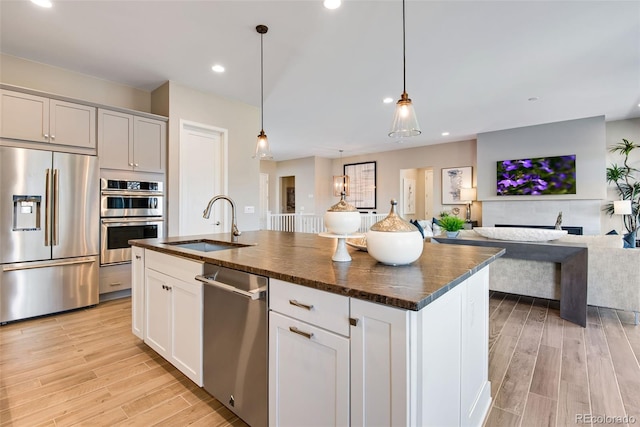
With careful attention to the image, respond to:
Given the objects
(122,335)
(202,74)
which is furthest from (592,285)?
(202,74)

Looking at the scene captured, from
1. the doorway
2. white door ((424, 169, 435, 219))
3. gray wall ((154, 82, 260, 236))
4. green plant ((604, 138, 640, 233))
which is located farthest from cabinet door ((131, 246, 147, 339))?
the doorway

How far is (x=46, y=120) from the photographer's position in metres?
3.05

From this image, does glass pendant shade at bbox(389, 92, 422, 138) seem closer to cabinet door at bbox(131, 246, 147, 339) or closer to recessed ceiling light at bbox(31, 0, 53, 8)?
cabinet door at bbox(131, 246, 147, 339)

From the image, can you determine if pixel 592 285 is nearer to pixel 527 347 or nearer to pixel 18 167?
pixel 527 347

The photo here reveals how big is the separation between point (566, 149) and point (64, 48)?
7863 millimetres

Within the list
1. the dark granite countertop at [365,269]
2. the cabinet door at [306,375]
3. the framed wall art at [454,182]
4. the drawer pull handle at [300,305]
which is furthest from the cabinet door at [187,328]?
the framed wall art at [454,182]

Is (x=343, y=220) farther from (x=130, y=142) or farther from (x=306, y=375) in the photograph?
(x=130, y=142)

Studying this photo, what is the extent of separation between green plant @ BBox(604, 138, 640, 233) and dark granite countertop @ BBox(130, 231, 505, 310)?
584 cm

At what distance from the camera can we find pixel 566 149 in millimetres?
5730

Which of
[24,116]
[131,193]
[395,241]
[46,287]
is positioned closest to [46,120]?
[24,116]

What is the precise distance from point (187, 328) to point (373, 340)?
1.29 m

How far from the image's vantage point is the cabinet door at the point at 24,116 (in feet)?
9.30

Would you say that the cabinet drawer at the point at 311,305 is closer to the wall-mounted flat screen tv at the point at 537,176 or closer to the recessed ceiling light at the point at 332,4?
the recessed ceiling light at the point at 332,4

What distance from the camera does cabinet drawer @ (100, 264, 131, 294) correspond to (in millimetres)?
3461
